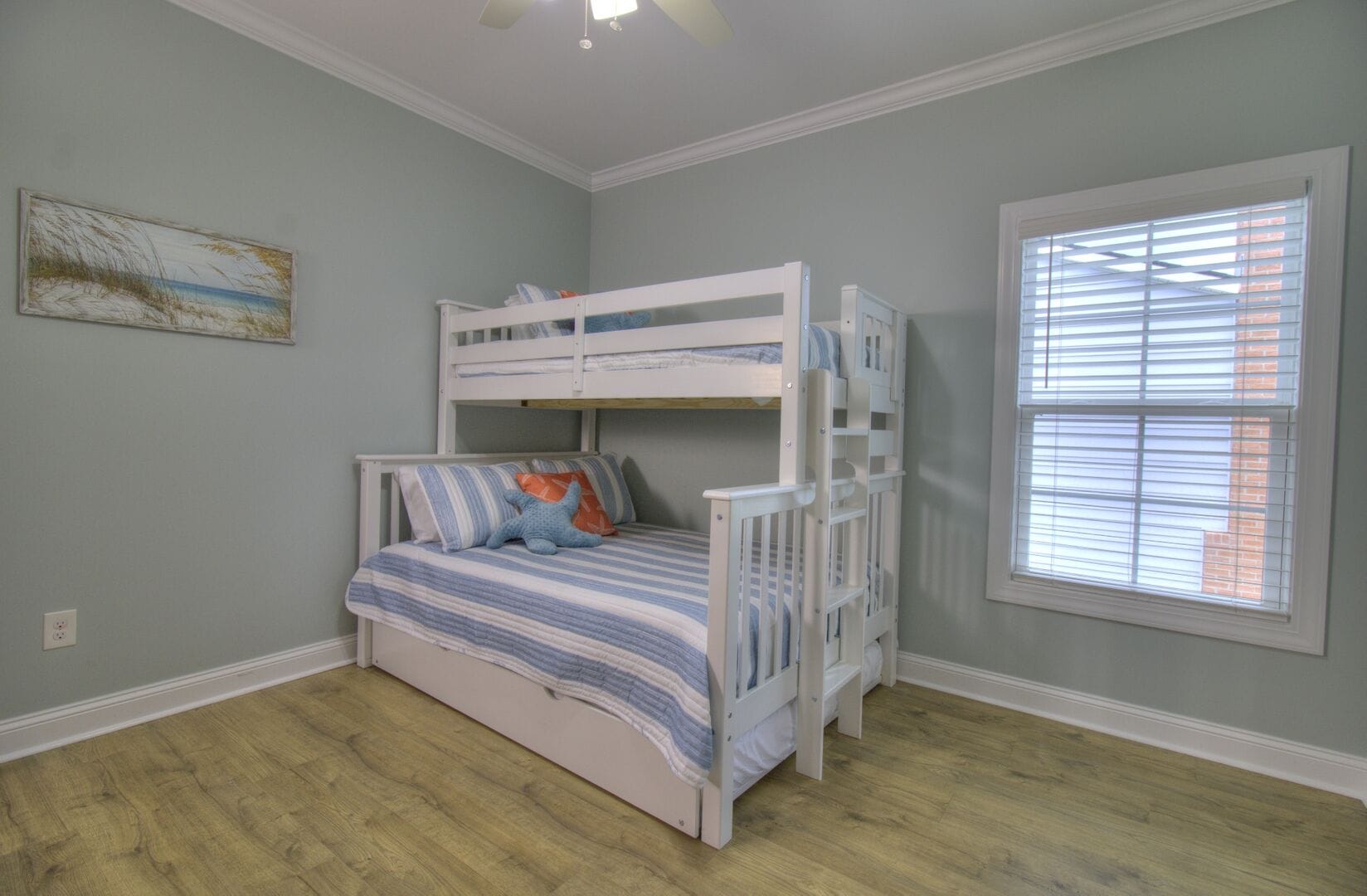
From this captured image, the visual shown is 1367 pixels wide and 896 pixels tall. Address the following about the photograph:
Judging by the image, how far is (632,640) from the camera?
170cm

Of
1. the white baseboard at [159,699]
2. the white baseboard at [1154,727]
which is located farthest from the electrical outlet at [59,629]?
the white baseboard at [1154,727]

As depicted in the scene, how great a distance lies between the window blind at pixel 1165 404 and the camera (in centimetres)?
199

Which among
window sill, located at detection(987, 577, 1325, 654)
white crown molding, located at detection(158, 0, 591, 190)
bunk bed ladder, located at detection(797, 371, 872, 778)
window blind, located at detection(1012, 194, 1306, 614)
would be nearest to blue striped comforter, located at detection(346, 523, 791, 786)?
bunk bed ladder, located at detection(797, 371, 872, 778)

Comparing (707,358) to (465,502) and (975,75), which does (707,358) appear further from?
(975,75)

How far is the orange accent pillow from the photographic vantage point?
2.71 meters

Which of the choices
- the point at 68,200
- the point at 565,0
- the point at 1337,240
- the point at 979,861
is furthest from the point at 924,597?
the point at 68,200

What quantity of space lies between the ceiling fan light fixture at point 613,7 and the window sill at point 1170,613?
88.8 inches

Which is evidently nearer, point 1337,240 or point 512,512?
point 1337,240

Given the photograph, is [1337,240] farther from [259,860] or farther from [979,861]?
[259,860]

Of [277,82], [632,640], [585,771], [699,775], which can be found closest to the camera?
[699,775]

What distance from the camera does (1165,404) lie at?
2.15 metres

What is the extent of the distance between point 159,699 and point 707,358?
2.15 meters

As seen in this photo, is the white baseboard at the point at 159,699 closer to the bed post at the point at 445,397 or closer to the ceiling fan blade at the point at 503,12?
the bed post at the point at 445,397

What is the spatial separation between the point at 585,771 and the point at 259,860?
78cm
